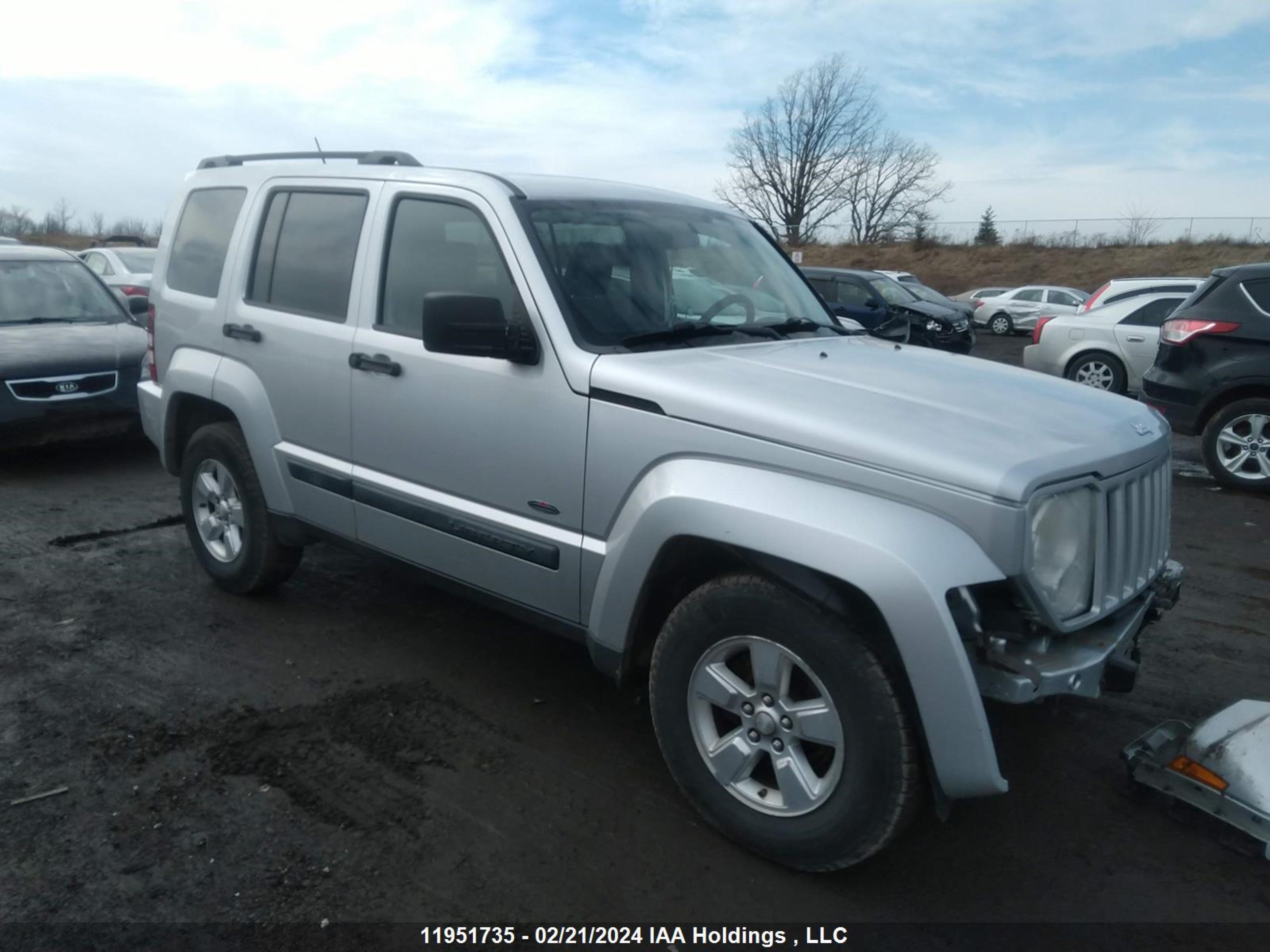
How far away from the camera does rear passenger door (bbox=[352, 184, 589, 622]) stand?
3.40 m

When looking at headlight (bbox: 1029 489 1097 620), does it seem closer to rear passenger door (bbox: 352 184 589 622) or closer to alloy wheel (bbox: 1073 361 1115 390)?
rear passenger door (bbox: 352 184 589 622)

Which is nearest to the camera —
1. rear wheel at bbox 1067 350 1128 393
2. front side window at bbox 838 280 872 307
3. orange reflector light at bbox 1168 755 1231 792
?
orange reflector light at bbox 1168 755 1231 792

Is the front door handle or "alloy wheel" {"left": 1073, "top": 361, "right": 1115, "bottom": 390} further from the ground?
the front door handle

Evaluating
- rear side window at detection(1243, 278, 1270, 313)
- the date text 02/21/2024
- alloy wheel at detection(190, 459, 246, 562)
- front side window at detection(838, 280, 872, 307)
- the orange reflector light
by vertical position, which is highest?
rear side window at detection(1243, 278, 1270, 313)

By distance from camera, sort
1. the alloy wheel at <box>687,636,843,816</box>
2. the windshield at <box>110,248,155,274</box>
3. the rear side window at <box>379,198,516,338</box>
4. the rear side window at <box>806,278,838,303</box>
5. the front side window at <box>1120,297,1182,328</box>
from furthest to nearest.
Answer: the rear side window at <box>806,278,838,303</box> → the windshield at <box>110,248,155,274</box> → the front side window at <box>1120,297,1182,328</box> → the rear side window at <box>379,198,516,338</box> → the alloy wheel at <box>687,636,843,816</box>

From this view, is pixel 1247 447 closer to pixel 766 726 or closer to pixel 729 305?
pixel 729 305

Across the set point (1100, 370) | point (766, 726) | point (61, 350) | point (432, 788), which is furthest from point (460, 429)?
point (1100, 370)

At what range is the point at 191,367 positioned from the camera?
486cm

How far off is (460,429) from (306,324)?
1.09m

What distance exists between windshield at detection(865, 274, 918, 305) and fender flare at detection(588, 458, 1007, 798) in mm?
13899

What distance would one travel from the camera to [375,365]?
12.9ft

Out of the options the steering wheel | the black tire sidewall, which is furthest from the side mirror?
the black tire sidewall

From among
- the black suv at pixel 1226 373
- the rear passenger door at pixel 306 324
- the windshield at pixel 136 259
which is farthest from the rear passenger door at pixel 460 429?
the windshield at pixel 136 259

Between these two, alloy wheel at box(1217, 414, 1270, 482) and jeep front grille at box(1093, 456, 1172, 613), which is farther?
alloy wheel at box(1217, 414, 1270, 482)
